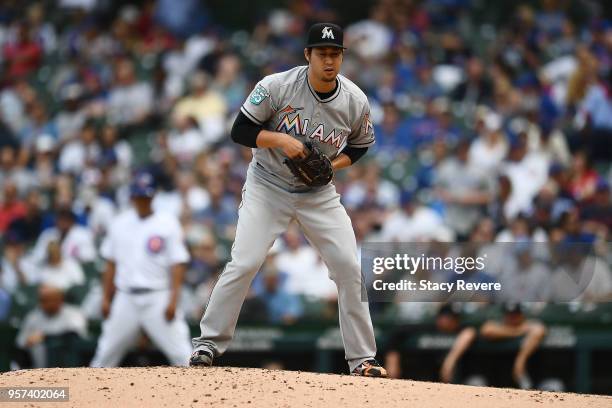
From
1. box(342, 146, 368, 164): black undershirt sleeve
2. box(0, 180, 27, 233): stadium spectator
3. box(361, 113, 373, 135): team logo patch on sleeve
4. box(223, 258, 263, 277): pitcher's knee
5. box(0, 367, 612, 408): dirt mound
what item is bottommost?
box(0, 367, 612, 408): dirt mound

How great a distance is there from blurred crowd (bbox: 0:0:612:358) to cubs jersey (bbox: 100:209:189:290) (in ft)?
3.83

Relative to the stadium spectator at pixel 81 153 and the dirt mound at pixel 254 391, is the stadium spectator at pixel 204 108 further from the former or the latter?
the dirt mound at pixel 254 391

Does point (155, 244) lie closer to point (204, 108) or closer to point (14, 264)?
point (14, 264)

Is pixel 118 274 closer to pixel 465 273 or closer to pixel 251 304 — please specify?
pixel 251 304

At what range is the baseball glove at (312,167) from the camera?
20.4 ft

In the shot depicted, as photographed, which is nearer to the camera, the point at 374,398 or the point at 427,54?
the point at 374,398

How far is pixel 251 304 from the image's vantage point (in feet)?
35.2

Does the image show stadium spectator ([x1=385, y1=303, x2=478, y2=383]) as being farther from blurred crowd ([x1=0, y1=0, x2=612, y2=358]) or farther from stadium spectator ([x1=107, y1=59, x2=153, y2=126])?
stadium spectator ([x1=107, y1=59, x2=153, y2=126])

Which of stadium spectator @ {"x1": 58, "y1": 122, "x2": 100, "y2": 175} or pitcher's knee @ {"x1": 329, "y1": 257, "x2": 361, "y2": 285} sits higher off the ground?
stadium spectator @ {"x1": 58, "y1": 122, "x2": 100, "y2": 175}

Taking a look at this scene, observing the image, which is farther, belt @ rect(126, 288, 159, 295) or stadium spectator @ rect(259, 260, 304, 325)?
stadium spectator @ rect(259, 260, 304, 325)

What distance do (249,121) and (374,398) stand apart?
1.62m

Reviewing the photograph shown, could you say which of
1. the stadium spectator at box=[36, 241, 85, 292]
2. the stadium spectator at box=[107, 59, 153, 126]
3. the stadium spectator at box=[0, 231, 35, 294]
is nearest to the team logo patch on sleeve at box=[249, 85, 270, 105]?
the stadium spectator at box=[36, 241, 85, 292]

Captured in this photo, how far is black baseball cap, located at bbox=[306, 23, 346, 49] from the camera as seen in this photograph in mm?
6195

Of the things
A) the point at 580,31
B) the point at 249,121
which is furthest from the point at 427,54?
the point at 249,121
